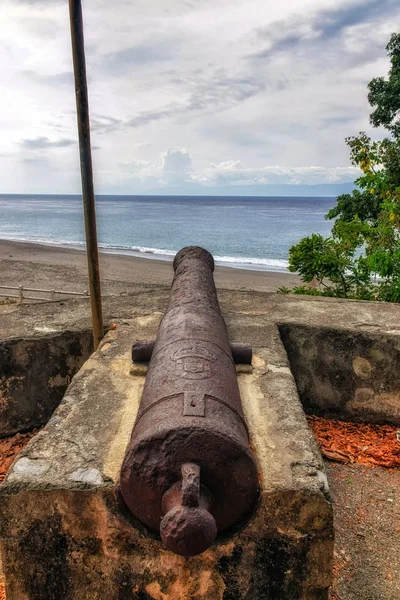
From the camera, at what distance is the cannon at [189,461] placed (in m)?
1.84

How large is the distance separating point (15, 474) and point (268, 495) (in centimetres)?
126

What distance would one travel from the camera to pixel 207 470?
203cm

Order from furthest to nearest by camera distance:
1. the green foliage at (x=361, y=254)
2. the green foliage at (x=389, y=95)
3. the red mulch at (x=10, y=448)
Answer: the green foliage at (x=389, y=95) < the green foliage at (x=361, y=254) < the red mulch at (x=10, y=448)

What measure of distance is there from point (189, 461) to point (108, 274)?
21.4 metres

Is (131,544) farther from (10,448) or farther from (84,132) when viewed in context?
(84,132)

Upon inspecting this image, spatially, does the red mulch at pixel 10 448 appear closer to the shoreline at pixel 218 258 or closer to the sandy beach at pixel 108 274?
the sandy beach at pixel 108 274

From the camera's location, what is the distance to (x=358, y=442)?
448cm

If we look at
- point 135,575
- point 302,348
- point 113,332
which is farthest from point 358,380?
point 135,575

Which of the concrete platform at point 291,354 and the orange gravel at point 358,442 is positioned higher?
the concrete platform at point 291,354

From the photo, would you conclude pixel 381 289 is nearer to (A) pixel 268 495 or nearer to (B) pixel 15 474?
(A) pixel 268 495

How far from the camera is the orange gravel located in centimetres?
422

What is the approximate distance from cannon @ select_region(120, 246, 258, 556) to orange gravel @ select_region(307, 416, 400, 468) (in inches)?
90.6

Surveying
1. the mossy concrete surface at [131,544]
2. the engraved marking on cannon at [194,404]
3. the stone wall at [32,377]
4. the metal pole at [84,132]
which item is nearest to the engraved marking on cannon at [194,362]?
the engraved marking on cannon at [194,404]

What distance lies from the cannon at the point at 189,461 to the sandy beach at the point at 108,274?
606 inches
